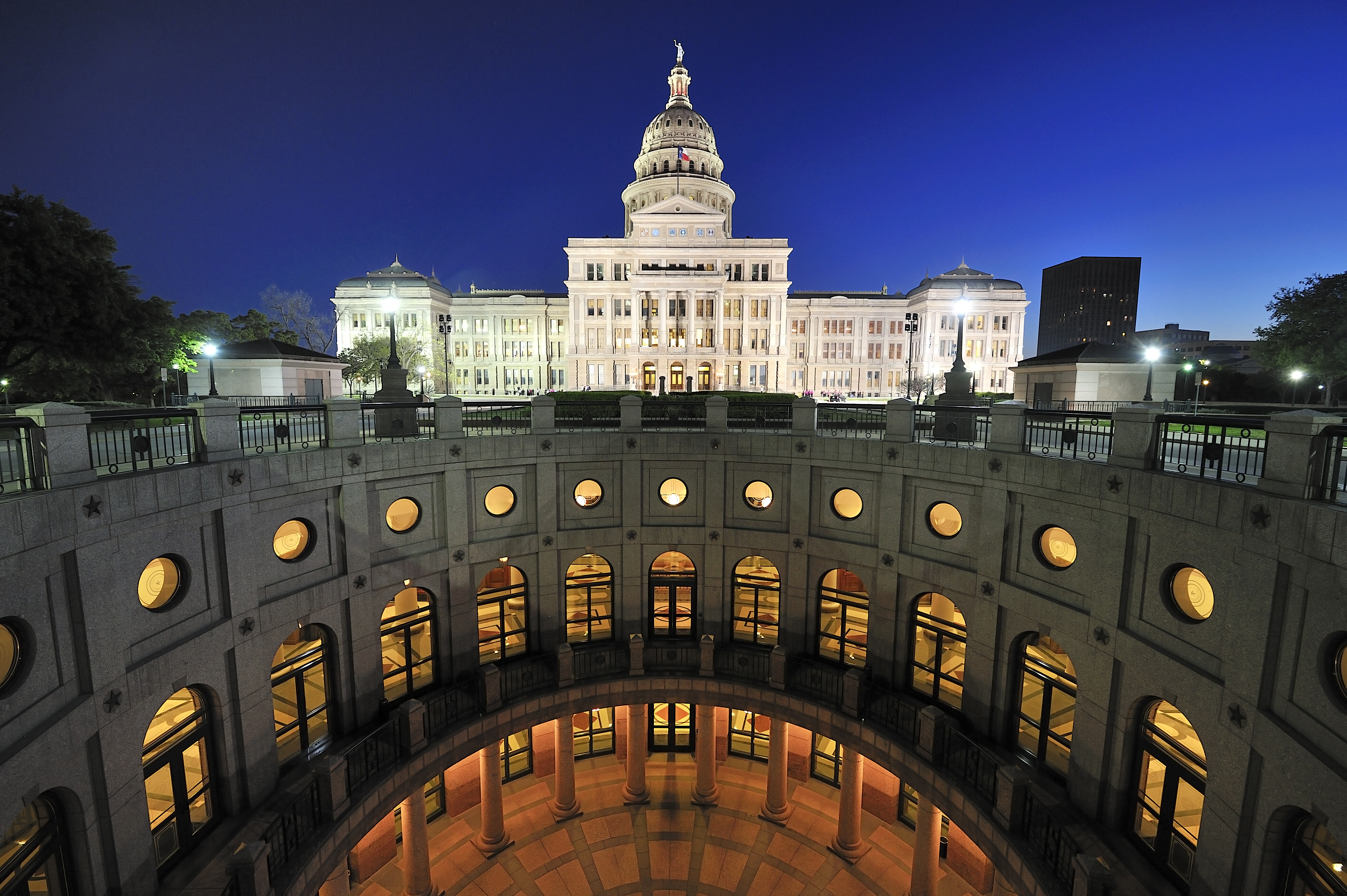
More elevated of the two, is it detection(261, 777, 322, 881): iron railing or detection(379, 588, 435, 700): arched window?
detection(379, 588, 435, 700): arched window

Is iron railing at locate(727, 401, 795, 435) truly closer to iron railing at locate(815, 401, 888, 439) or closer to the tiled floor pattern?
iron railing at locate(815, 401, 888, 439)

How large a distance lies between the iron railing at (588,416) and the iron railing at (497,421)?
3.63 feet

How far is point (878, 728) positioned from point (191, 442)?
1673 centimetres

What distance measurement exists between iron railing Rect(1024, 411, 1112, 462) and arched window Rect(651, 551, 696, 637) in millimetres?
10367

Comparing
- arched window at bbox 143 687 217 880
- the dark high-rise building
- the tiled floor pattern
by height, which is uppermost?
the dark high-rise building

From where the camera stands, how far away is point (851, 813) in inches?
634

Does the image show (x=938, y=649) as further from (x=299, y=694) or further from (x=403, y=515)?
(x=299, y=694)

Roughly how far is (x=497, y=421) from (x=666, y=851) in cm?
1400

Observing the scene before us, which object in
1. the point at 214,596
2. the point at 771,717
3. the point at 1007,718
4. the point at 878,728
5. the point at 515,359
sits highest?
the point at 515,359

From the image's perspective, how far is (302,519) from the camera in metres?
12.4

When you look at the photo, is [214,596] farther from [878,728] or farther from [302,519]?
[878,728]

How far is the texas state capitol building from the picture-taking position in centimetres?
7262

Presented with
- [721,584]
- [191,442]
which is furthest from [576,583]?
[191,442]

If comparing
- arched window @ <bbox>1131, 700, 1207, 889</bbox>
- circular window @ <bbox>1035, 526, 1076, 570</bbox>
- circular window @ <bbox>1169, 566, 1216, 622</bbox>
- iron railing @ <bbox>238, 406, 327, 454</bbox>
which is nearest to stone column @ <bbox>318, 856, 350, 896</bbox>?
iron railing @ <bbox>238, 406, 327, 454</bbox>
